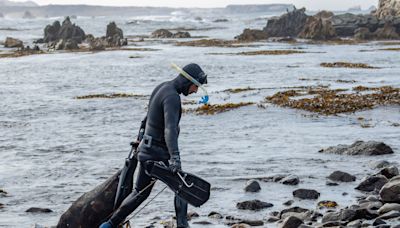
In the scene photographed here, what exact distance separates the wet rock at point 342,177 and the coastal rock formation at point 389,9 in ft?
281

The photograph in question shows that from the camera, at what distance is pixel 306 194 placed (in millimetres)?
12430

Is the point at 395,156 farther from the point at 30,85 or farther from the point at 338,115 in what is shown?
the point at 30,85

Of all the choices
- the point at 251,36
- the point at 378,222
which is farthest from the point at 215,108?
the point at 251,36

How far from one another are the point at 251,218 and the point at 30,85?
27.2 metres

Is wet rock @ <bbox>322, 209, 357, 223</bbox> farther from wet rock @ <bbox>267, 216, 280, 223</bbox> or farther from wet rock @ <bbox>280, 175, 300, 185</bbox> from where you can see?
wet rock @ <bbox>280, 175, 300, 185</bbox>

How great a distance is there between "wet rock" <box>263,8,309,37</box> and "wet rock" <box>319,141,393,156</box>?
3051 inches

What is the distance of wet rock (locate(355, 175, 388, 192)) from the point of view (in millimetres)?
12709

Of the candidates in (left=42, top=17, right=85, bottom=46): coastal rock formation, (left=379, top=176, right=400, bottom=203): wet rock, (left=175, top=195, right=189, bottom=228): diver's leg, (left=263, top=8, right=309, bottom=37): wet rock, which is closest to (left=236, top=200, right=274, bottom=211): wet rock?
(left=379, top=176, right=400, bottom=203): wet rock

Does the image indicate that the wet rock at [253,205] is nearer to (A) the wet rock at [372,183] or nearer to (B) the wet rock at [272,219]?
(B) the wet rock at [272,219]

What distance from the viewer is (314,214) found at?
35.3 feet

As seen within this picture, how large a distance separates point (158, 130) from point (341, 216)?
11.5 feet

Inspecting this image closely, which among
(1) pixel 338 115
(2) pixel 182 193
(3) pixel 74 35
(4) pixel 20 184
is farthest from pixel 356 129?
(3) pixel 74 35

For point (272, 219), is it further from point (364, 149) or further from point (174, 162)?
point (364, 149)

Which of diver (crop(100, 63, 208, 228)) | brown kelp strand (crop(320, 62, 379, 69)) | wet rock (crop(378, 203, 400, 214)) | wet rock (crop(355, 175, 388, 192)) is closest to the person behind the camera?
diver (crop(100, 63, 208, 228))
